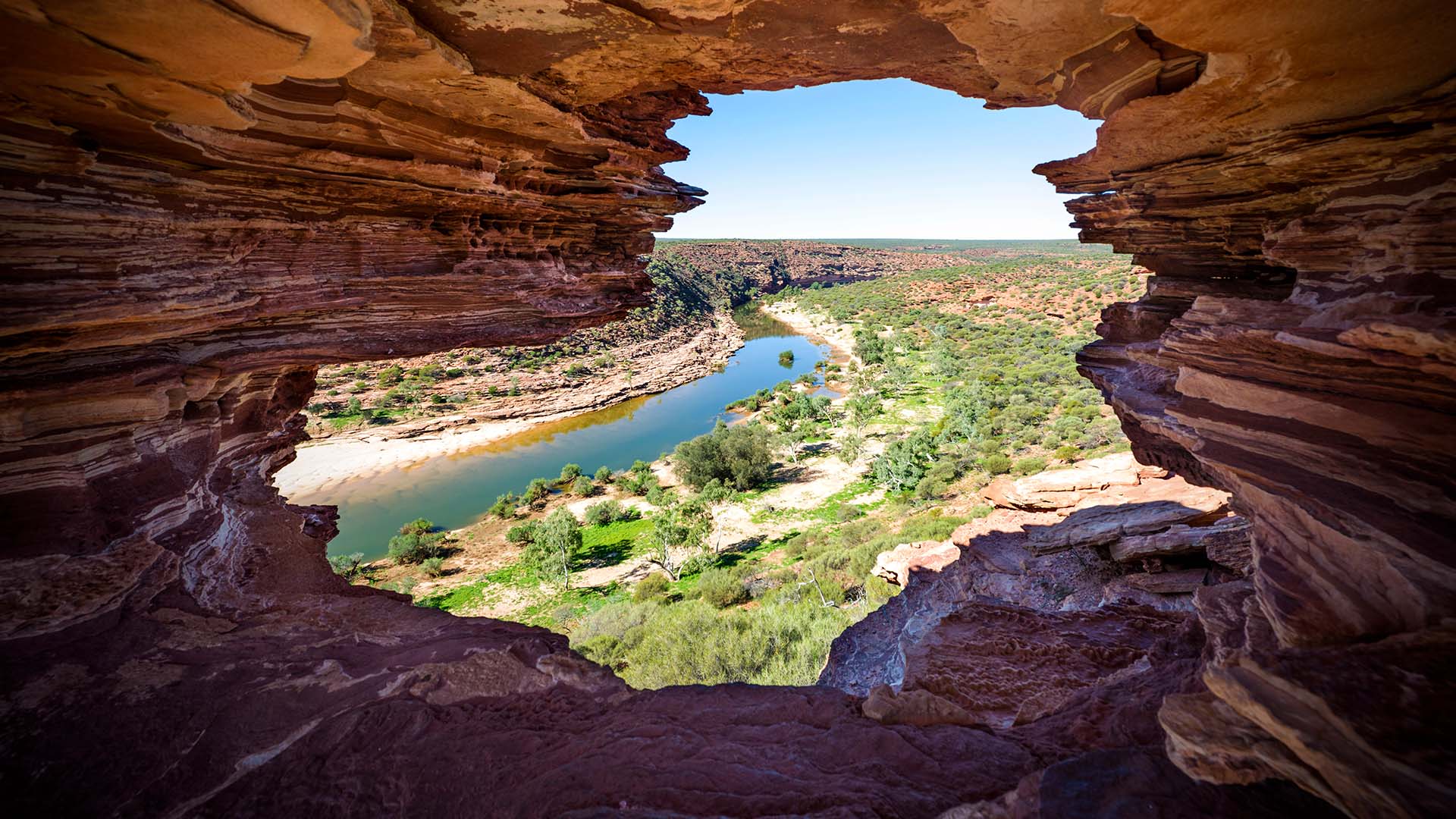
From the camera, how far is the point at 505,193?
6.60m

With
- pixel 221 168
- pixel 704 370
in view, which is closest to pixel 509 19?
pixel 221 168

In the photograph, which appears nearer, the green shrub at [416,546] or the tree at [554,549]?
the tree at [554,549]

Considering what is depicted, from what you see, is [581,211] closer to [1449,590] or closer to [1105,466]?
[1449,590]

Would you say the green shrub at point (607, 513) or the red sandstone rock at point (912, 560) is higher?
the red sandstone rock at point (912, 560)

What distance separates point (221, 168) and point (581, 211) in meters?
3.82

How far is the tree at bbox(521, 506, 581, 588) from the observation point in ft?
59.6

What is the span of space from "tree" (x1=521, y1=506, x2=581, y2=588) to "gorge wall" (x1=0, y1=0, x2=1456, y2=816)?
40.3ft

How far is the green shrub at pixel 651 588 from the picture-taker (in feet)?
54.0

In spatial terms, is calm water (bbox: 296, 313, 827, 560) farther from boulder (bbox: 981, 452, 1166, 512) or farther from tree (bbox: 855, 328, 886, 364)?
boulder (bbox: 981, 452, 1166, 512)

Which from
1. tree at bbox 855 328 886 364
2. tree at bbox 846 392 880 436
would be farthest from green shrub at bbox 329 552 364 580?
tree at bbox 855 328 886 364

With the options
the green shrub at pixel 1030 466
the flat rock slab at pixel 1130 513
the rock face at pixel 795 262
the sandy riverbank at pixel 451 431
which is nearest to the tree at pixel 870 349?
the sandy riverbank at pixel 451 431

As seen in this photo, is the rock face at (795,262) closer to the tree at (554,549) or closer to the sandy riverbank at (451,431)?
the sandy riverbank at (451,431)

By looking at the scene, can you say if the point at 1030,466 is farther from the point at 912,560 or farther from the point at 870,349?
the point at 870,349

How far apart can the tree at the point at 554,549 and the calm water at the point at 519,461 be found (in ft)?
20.5
